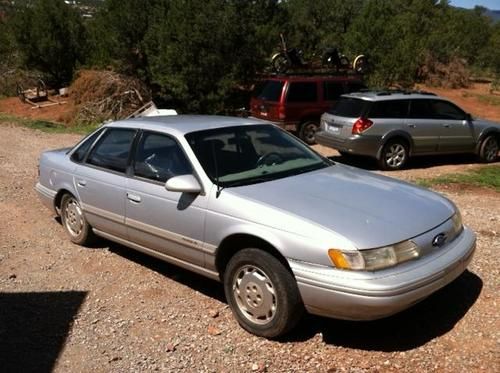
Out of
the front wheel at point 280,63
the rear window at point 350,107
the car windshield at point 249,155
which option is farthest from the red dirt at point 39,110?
the car windshield at point 249,155

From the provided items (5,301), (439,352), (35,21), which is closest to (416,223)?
(439,352)

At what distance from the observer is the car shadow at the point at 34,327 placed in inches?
156

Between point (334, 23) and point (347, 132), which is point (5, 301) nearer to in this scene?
point (347, 132)

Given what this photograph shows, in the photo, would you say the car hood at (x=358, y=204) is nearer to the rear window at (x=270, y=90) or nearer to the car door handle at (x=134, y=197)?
the car door handle at (x=134, y=197)

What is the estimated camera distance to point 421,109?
1098 centimetres

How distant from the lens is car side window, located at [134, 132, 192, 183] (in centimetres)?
477

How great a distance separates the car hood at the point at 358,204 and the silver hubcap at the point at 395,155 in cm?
611

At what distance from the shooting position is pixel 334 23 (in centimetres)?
3109

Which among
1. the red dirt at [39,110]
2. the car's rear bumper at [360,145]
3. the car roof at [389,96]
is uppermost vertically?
the car roof at [389,96]

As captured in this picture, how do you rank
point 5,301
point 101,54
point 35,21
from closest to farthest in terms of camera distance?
point 5,301 < point 101,54 < point 35,21

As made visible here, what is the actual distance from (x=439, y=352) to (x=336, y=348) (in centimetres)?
70

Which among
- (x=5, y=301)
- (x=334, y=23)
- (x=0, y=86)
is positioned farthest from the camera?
(x=334, y=23)

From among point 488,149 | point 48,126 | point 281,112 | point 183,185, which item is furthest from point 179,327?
point 48,126

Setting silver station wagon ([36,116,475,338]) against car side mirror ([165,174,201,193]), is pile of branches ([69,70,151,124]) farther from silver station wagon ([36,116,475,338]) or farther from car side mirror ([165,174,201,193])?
car side mirror ([165,174,201,193])
